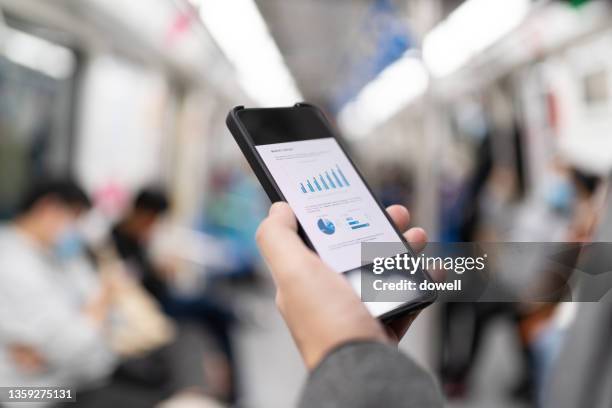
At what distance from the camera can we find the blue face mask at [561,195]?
2.21m

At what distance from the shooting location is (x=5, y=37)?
7.94 ft

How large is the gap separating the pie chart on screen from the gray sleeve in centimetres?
24

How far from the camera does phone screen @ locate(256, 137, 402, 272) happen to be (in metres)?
0.66

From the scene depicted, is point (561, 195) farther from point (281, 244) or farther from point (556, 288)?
point (281, 244)

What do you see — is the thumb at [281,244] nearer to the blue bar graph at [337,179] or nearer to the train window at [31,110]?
the blue bar graph at [337,179]

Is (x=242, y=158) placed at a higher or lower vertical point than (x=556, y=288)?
lower

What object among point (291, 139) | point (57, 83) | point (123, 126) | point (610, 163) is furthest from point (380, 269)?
point (123, 126)

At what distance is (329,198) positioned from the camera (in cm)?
72

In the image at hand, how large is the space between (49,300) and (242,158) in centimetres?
122

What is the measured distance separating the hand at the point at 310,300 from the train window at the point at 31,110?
2.27 metres

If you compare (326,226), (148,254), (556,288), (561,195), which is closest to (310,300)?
(326,226)

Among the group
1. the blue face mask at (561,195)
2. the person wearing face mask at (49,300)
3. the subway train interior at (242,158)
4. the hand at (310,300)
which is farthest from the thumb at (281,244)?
the blue face mask at (561,195)

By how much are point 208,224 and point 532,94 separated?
3.48m

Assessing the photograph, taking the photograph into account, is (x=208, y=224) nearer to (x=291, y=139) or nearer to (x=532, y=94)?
(x=532, y=94)
